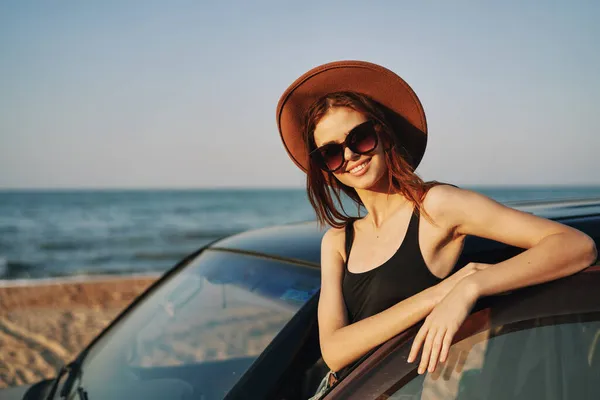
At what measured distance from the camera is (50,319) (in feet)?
27.1

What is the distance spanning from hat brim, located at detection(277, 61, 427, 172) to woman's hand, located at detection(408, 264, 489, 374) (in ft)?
2.13

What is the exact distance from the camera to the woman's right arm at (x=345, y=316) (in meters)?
1.34

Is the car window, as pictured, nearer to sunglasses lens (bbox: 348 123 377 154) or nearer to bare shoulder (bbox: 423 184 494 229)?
bare shoulder (bbox: 423 184 494 229)

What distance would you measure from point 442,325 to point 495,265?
219mm

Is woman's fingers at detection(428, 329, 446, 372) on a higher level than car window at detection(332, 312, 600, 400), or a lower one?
higher

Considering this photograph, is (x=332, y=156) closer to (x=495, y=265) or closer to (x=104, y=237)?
(x=495, y=265)

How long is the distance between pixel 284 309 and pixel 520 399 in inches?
33.4

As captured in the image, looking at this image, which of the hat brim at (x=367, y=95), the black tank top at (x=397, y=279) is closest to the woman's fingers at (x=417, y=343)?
the black tank top at (x=397, y=279)

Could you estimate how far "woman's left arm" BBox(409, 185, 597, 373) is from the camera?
1.24 meters

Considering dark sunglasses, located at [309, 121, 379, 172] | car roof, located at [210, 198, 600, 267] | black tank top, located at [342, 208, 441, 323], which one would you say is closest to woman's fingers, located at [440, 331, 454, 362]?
black tank top, located at [342, 208, 441, 323]

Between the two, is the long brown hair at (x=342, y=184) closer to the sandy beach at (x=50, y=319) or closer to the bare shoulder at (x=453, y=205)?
the bare shoulder at (x=453, y=205)

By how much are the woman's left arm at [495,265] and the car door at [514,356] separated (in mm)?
36

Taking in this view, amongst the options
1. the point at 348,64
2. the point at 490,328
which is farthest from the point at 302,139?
the point at 490,328

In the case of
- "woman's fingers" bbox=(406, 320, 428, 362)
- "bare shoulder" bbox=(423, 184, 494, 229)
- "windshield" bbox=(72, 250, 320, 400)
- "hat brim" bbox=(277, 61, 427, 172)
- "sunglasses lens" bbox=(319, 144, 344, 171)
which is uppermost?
"hat brim" bbox=(277, 61, 427, 172)
